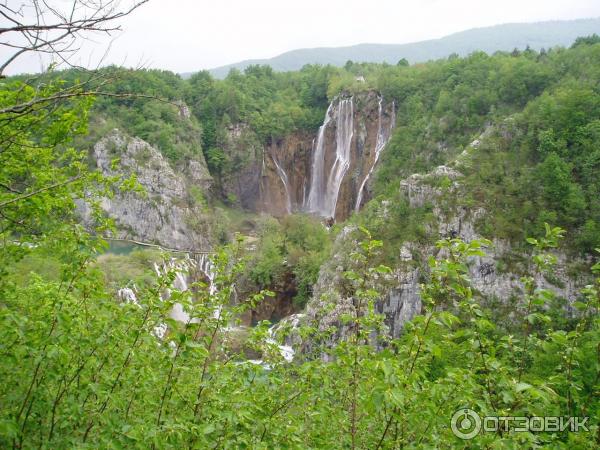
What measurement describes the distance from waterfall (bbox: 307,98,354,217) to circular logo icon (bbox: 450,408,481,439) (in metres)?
40.3

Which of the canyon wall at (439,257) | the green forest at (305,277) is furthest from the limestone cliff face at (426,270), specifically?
the green forest at (305,277)

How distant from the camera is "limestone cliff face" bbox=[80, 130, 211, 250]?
44750 millimetres

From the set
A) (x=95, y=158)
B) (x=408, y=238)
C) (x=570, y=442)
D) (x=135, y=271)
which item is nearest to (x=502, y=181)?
(x=408, y=238)

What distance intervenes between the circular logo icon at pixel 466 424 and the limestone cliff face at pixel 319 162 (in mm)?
36744

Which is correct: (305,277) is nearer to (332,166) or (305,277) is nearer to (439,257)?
(439,257)

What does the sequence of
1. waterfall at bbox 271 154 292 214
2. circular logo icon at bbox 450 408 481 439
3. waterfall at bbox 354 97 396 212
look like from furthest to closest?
waterfall at bbox 271 154 292 214, waterfall at bbox 354 97 396 212, circular logo icon at bbox 450 408 481 439

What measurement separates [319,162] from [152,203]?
17857 mm

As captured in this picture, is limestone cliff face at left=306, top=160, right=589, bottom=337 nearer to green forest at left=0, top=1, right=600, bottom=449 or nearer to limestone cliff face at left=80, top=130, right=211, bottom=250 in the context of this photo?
green forest at left=0, top=1, right=600, bottom=449

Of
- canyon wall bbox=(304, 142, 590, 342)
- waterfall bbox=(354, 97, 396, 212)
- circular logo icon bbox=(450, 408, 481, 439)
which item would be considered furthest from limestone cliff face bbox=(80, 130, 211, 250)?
circular logo icon bbox=(450, 408, 481, 439)

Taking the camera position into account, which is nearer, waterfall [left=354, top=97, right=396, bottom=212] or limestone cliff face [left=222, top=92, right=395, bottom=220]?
waterfall [left=354, top=97, right=396, bottom=212]

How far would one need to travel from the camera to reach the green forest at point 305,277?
321 cm

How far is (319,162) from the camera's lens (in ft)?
157

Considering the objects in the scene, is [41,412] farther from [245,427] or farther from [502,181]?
[502,181]

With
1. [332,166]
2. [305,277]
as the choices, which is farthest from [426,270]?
[332,166]
